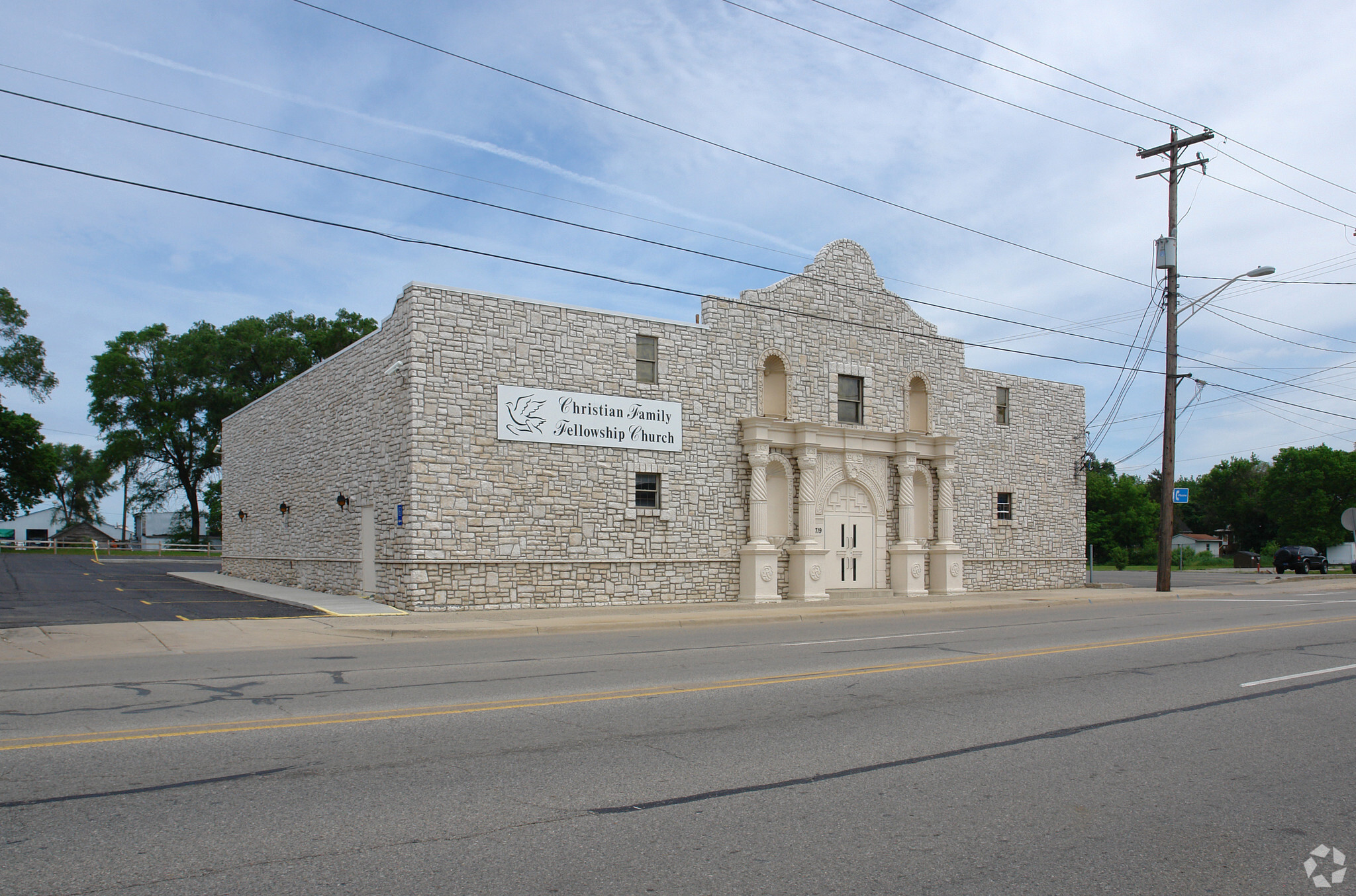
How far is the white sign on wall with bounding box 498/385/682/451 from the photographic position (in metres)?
20.2

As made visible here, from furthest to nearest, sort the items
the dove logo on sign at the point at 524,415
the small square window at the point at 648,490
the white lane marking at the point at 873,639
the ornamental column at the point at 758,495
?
the ornamental column at the point at 758,495, the small square window at the point at 648,490, the dove logo on sign at the point at 524,415, the white lane marking at the point at 873,639

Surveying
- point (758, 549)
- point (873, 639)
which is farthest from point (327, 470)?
point (873, 639)

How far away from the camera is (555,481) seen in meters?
20.6

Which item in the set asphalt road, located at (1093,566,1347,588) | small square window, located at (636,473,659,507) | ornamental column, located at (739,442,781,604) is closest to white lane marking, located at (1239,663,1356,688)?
ornamental column, located at (739,442,781,604)

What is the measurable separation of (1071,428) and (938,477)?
7423 millimetres

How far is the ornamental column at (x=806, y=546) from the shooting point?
23391 millimetres

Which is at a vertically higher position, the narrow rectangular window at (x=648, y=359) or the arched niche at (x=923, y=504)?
the narrow rectangular window at (x=648, y=359)

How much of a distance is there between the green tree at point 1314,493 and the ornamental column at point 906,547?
193ft

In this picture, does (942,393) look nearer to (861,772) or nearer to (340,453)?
(340,453)

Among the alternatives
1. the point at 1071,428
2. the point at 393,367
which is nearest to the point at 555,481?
the point at 393,367

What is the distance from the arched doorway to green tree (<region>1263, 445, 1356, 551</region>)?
198 feet

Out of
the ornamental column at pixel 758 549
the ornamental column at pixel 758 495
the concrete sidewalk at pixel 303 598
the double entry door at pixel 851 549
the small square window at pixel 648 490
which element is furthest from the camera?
the double entry door at pixel 851 549
